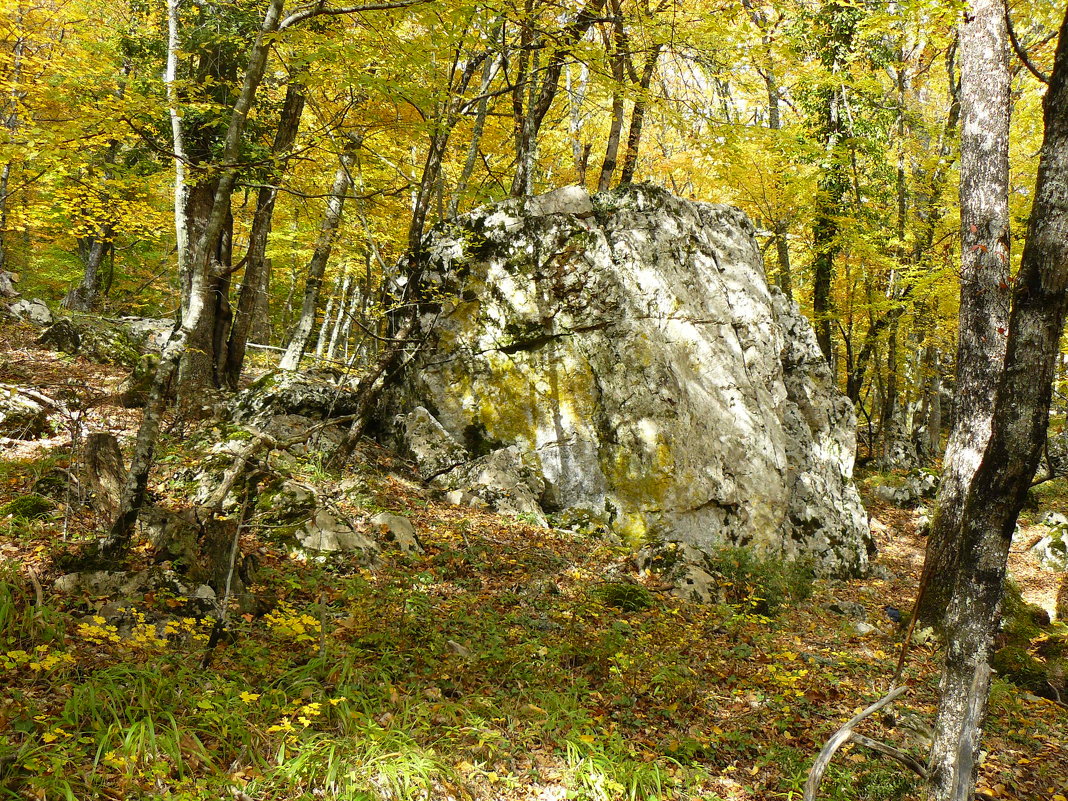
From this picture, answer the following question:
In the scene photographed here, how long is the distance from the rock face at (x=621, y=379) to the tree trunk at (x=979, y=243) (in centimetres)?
331

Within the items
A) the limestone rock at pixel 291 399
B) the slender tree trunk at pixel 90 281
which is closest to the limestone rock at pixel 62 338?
the slender tree trunk at pixel 90 281

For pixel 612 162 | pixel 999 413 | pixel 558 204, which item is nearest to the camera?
pixel 999 413

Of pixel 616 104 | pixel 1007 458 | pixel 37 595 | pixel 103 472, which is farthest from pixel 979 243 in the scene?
pixel 103 472

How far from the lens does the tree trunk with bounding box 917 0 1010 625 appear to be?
6332 mm

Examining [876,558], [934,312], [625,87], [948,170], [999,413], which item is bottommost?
[876,558]

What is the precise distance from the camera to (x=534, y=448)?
9594 millimetres

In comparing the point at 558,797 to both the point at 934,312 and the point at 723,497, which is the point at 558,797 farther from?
the point at 934,312

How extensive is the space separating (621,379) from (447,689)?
596 cm

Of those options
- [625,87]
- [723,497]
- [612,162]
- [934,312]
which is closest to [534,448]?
[723,497]

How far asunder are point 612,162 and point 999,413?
10.7 meters

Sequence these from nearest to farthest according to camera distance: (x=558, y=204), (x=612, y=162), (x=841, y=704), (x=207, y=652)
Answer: (x=207, y=652), (x=841, y=704), (x=558, y=204), (x=612, y=162)

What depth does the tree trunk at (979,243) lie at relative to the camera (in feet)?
20.8

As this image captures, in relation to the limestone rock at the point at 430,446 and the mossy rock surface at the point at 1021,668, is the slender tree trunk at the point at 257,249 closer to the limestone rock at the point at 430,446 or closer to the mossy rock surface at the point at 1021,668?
the limestone rock at the point at 430,446

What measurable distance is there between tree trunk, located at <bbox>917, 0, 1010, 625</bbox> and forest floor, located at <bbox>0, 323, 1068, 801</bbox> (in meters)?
2.04
